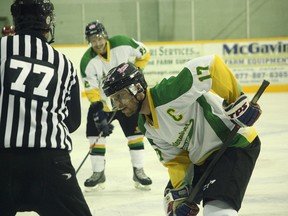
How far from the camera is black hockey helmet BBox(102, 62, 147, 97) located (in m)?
2.26

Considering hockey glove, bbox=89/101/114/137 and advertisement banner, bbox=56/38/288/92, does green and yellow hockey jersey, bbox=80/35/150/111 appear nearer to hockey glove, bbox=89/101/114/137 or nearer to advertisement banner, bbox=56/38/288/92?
hockey glove, bbox=89/101/114/137

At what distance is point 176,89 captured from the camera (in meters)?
2.20

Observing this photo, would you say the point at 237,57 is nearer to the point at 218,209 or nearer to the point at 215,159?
the point at 215,159

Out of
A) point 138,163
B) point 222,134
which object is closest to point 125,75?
point 222,134

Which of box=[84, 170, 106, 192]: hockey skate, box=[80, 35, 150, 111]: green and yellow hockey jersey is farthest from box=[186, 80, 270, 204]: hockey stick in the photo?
box=[80, 35, 150, 111]: green and yellow hockey jersey

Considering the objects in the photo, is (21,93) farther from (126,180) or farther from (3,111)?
(126,180)

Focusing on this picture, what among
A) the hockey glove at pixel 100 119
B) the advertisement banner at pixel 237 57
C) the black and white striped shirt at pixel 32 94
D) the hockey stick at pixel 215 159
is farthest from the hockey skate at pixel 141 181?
the advertisement banner at pixel 237 57

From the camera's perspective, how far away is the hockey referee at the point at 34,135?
1.68 metres

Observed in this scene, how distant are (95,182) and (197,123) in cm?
187

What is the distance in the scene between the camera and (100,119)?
4082 mm

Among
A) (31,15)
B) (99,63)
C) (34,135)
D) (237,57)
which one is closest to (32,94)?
(34,135)

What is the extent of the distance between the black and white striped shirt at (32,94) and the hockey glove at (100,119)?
88.1 inches

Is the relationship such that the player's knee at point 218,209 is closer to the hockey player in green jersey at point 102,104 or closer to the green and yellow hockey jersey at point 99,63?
the hockey player in green jersey at point 102,104

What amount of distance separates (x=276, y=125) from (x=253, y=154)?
4.22 m
